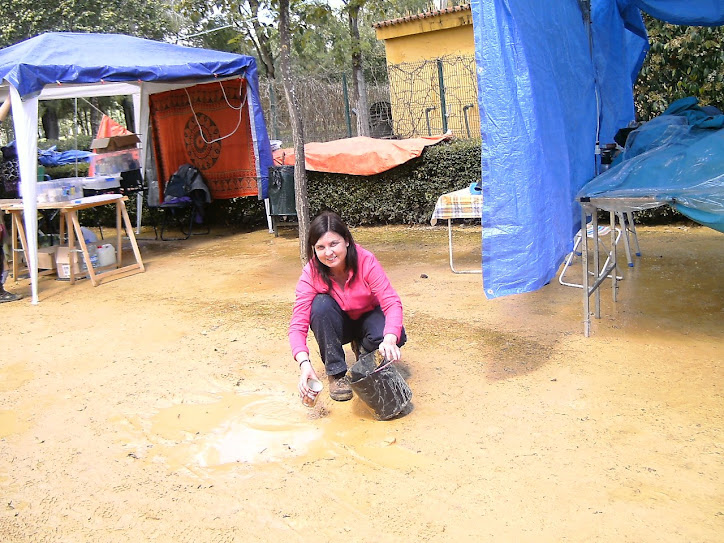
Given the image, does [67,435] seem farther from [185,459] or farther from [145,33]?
[145,33]

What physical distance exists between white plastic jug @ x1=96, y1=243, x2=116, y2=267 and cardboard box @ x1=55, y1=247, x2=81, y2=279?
0.27m

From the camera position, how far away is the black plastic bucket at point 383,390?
321 cm

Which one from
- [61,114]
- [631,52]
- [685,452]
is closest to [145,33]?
[61,114]

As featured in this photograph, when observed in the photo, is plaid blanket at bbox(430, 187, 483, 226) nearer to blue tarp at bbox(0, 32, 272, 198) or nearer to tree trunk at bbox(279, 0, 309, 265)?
tree trunk at bbox(279, 0, 309, 265)

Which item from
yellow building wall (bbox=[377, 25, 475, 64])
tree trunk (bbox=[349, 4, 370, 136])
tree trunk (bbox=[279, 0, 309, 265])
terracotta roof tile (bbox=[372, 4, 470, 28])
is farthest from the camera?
yellow building wall (bbox=[377, 25, 475, 64])

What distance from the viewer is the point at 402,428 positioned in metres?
3.26

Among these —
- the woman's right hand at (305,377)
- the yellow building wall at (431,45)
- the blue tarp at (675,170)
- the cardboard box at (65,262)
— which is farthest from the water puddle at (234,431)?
the yellow building wall at (431,45)

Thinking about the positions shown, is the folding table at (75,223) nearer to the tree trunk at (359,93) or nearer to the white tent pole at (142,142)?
the white tent pole at (142,142)

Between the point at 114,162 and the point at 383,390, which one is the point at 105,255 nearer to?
the point at 114,162

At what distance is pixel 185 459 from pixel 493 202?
1.97 m

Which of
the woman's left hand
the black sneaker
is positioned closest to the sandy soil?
the woman's left hand

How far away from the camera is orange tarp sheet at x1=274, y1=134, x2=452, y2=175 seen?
834cm

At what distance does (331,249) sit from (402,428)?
0.89 meters

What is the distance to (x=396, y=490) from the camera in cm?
272
